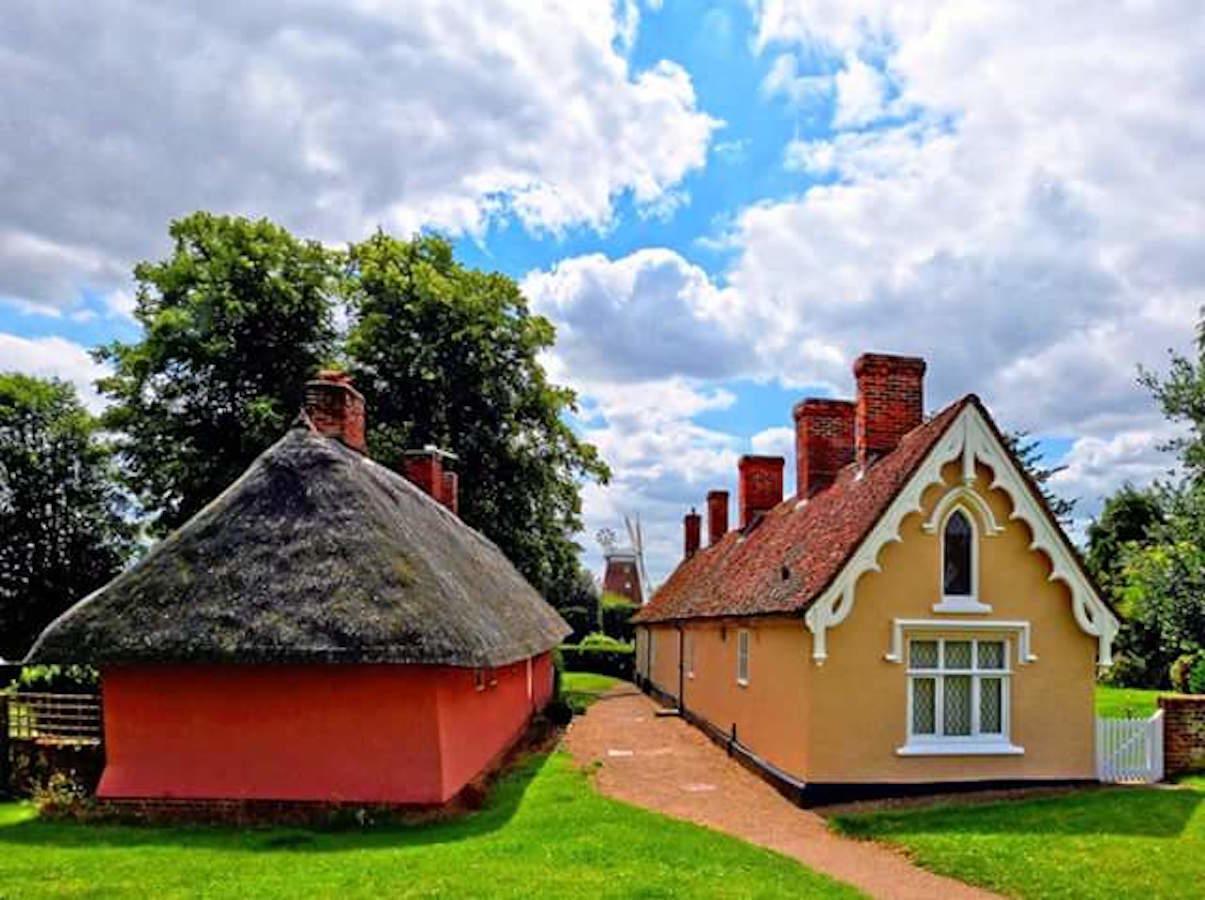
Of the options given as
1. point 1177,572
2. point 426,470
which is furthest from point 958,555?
point 426,470

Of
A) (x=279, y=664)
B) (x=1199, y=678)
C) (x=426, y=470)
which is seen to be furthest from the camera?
(x=426, y=470)

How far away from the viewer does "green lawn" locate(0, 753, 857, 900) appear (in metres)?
8.95

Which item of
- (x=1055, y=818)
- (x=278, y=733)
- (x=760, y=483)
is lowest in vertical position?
(x=1055, y=818)

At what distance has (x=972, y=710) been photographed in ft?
47.8

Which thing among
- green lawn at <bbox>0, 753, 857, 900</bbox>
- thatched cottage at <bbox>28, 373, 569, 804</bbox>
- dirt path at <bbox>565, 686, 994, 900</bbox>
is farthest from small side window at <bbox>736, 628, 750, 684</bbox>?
thatched cottage at <bbox>28, 373, 569, 804</bbox>

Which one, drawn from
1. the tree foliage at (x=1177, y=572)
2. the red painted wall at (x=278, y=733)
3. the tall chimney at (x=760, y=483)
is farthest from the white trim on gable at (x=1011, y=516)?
the tall chimney at (x=760, y=483)

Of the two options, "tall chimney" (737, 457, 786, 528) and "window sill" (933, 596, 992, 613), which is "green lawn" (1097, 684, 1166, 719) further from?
"tall chimney" (737, 457, 786, 528)

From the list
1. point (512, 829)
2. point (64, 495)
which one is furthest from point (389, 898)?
point (64, 495)

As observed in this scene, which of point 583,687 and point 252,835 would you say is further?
point 583,687

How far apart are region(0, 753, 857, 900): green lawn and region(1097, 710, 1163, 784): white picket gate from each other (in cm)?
731

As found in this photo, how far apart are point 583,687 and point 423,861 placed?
93.6 feet

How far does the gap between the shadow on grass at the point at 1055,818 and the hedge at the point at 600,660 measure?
31929 mm

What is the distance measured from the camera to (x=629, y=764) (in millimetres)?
17578

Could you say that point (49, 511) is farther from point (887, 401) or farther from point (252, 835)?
point (887, 401)
